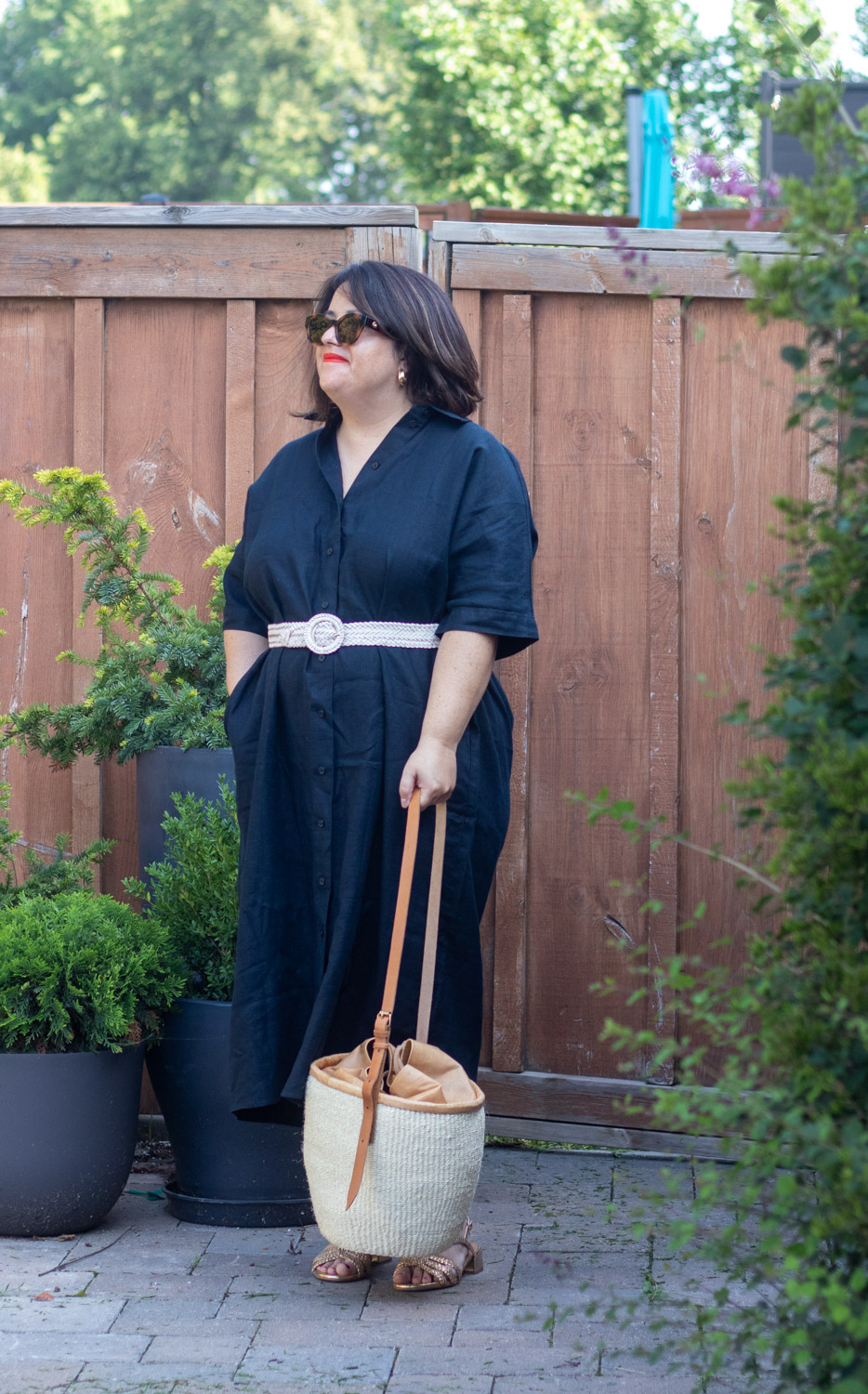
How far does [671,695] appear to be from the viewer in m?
3.64

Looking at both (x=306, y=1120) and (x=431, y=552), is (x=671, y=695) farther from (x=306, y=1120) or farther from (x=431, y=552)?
(x=306, y=1120)

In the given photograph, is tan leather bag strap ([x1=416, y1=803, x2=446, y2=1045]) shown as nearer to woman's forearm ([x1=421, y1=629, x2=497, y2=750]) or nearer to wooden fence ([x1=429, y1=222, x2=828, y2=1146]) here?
woman's forearm ([x1=421, y1=629, x2=497, y2=750])

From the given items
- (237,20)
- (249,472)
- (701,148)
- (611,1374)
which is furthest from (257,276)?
(237,20)

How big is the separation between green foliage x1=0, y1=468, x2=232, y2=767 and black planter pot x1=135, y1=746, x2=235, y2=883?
3 centimetres

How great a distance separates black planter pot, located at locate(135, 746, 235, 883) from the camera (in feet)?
10.7

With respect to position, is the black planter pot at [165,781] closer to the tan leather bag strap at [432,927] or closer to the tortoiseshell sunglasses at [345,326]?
the tan leather bag strap at [432,927]

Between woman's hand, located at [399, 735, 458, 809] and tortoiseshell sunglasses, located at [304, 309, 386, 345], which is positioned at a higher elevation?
tortoiseshell sunglasses, located at [304, 309, 386, 345]

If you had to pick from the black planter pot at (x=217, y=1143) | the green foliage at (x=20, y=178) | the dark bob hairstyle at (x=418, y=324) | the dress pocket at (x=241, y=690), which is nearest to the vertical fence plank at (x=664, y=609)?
the dark bob hairstyle at (x=418, y=324)

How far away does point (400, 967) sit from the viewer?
2742 millimetres

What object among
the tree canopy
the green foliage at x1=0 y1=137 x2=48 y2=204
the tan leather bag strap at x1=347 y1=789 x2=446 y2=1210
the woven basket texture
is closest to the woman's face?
the tan leather bag strap at x1=347 y1=789 x2=446 y2=1210

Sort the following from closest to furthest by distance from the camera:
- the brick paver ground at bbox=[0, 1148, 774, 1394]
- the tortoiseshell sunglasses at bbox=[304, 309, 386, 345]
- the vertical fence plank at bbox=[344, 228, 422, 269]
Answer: the brick paver ground at bbox=[0, 1148, 774, 1394] → the tortoiseshell sunglasses at bbox=[304, 309, 386, 345] → the vertical fence plank at bbox=[344, 228, 422, 269]

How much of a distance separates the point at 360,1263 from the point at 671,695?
1.63m

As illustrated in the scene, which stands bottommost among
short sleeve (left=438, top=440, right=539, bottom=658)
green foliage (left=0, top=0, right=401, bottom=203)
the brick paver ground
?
the brick paver ground

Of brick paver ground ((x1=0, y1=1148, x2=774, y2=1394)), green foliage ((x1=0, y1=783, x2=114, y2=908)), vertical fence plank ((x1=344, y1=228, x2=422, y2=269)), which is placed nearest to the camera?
brick paver ground ((x1=0, y1=1148, x2=774, y2=1394))
